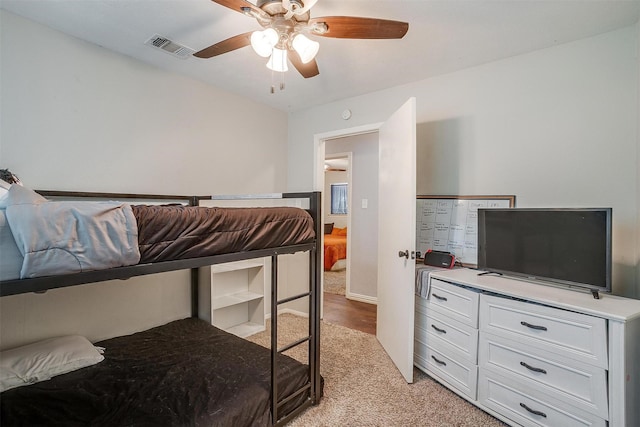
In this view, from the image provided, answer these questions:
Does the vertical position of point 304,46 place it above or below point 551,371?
above

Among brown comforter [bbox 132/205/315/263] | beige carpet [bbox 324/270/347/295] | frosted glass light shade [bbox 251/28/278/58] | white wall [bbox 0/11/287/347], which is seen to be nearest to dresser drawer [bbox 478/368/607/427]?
brown comforter [bbox 132/205/315/263]

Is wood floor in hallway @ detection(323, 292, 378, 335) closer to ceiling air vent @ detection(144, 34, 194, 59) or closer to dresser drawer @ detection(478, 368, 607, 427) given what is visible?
dresser drawer @ detection(478, 368, 607, 427)

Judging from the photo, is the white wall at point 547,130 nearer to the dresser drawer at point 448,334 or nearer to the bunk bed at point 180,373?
the dresser drawer at point 448,334

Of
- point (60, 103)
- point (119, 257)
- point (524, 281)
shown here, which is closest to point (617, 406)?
point (524, 281)

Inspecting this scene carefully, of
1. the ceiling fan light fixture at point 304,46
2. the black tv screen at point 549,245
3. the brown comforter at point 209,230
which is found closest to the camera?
the brown comforter at point 209,230

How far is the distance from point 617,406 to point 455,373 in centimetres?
82

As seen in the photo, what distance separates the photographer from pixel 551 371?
160cm

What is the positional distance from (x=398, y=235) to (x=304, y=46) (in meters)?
1.49

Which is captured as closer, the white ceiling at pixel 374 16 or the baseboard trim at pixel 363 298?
the white ceiling at pixel 374 16

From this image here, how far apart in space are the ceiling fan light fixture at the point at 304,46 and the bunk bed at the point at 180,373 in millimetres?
802

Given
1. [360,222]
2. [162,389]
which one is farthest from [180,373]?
[360,222]

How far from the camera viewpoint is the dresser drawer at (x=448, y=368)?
193 centimetres

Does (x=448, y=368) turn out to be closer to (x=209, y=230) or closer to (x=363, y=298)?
(x=209, y=230)

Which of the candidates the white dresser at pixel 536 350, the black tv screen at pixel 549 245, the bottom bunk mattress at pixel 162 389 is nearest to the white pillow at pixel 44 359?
the bottom bunk mattress at pixel 162 389
